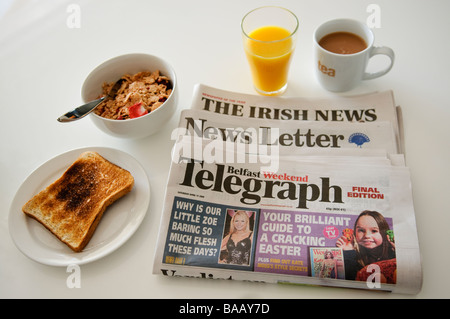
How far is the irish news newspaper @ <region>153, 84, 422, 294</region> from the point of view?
0.58 metres

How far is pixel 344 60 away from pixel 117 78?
1.62ft

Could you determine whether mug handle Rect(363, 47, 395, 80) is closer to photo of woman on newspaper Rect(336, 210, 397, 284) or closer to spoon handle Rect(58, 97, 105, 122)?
photo of woman on newspaper Rect(336, 210, 397, 284)

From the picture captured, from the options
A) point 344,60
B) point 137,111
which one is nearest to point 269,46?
point 344,60

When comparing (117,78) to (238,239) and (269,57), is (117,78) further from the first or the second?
(238,239)

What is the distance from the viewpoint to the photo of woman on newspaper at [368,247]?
1.84ft

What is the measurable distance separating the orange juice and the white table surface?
0.04 m

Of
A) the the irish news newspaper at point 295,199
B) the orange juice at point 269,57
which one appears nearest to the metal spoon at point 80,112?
the the irish news newspaper at point 295,199

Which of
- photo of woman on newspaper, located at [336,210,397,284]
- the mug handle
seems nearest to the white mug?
the mug handle

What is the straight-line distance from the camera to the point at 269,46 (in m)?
0.74

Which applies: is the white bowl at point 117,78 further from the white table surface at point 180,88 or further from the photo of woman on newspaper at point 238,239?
the photo of woman on newspaper at point 238,239

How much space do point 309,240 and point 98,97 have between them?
21.2 inches

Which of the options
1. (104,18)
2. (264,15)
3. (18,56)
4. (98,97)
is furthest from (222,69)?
(18,56)

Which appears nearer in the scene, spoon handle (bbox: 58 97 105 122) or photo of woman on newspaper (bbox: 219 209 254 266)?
photo of woman on newspaper (bbox: 219 209 254 266)

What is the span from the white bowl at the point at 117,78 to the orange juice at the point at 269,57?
178 millimetres
